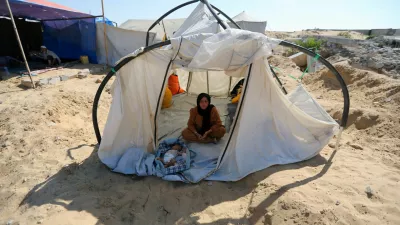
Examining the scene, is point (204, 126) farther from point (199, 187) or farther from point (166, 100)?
point (166, 100)

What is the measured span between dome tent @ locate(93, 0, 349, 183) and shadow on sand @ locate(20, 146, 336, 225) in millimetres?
119

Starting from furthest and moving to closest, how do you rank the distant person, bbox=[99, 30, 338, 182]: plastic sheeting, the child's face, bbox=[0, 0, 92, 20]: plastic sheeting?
the distant person → bbox=[0, 0, 92, 20]: plastic sheeting → the child's face → bbox=[99, 30, 338, 182]: plastic sheeting

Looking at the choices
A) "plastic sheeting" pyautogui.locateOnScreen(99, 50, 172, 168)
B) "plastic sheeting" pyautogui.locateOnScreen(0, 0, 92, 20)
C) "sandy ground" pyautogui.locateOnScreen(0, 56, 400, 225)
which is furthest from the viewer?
"plastic sheeting" pyautogui.locateOnScreen(0, 0, 92, 20)

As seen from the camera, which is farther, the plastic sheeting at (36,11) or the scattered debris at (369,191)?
the plastic sheeting at (36,11)

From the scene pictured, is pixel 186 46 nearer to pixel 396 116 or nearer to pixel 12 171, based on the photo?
pixel 12 171

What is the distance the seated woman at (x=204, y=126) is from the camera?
386 cm

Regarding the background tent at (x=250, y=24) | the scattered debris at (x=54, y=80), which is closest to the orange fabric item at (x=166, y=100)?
the scattered debris at (x=54, y=80)

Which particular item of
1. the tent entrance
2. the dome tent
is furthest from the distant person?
the dome tent

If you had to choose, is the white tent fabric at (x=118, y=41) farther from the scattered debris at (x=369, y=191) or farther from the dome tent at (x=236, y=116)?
the scattered debris at (x=369, y=191)

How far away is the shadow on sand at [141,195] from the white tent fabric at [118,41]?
717 cm

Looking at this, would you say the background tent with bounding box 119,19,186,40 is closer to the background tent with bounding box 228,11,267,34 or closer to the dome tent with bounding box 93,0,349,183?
the background tent with bounding box 228,11,267,34

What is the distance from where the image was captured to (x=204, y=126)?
3.97m

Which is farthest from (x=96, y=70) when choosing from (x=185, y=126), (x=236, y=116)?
(x=236, y=116)

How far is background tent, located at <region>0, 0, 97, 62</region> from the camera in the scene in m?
9.64
